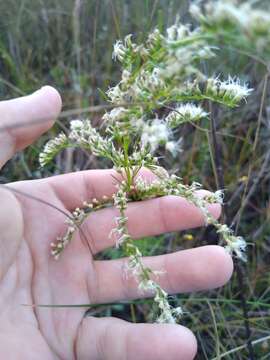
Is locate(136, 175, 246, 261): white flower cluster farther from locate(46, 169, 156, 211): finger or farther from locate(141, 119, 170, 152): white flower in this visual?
locate(141, 119, 170, 152): white flower

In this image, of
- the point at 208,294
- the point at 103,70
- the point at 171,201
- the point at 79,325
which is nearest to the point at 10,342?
the point at 79,325

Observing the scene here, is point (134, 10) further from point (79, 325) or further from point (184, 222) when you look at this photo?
point (79, 325)

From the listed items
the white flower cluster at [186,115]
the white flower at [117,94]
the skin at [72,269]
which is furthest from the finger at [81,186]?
the white flower at [117,94]

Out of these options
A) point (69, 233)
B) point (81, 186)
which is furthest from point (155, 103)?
point (81, 186)

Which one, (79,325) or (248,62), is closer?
(79,325)

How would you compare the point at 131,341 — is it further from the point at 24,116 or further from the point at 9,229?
the point at 24,116
